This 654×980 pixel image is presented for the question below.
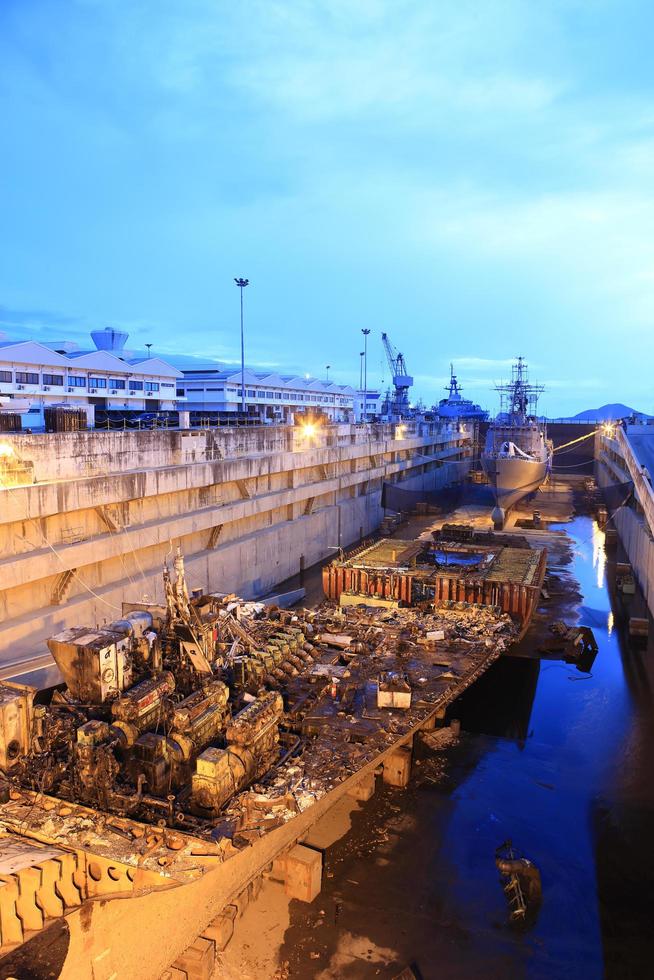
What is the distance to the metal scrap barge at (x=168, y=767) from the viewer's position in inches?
424

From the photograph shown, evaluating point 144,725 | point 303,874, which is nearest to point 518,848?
point 303,874

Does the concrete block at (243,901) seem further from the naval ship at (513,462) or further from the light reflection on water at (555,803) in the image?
the naval ship at (513,462)

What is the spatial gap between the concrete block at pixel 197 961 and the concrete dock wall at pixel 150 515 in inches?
465

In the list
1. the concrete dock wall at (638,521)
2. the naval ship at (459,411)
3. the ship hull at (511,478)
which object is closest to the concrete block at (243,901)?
the concrete dock wall at (638,521)

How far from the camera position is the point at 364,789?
16.3 meters

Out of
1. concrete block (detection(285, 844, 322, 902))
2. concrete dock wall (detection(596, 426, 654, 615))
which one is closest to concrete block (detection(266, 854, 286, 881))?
concrete block (detection(285, 844, 322, 902))

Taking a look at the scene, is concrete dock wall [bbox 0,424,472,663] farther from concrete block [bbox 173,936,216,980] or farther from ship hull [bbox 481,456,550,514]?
ship hull [bbox 481,456,550,514]

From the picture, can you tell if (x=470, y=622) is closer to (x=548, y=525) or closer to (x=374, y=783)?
(x=374, y=783)

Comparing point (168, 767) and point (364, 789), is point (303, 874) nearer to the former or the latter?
point (364, 789)

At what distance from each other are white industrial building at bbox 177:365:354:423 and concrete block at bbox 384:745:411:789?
2199 inches

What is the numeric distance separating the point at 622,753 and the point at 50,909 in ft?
55.2

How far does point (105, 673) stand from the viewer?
→ 14023mm

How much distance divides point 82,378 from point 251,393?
35924 millimetres

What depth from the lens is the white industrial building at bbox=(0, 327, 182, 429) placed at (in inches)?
2083
